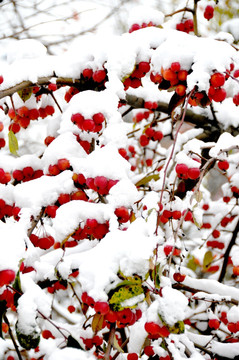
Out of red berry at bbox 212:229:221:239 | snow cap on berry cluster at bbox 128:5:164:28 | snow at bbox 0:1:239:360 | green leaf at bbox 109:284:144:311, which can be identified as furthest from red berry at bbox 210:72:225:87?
red berry at bbox 212:229:221:239

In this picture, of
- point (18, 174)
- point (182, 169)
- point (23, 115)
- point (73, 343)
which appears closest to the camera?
point (73, 343)

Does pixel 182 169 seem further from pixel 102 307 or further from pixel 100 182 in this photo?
pixel 102 307

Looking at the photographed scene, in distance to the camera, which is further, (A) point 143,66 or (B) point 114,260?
(A) point 143,66

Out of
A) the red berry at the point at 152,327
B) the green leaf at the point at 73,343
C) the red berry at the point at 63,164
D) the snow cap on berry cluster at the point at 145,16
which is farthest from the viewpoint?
the snow cap on berry cluster at the point at 145,16

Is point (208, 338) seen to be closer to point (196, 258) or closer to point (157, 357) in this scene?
point (157, 357)

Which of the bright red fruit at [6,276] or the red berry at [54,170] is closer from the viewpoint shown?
the bright red fruit at [6,276]

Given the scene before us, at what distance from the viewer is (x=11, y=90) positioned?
1376 mm

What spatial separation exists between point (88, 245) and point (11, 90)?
2.68ft

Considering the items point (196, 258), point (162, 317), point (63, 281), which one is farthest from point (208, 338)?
point (196, 258)

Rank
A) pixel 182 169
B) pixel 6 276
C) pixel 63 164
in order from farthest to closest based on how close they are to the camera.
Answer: pixel 182 169 → pixel 63 164 → pixel 6 276

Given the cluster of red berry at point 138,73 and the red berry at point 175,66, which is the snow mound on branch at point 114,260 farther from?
the cluster of red berry at point 138,73

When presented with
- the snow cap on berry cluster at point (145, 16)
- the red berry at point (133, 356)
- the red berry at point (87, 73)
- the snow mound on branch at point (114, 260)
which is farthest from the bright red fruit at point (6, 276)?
the snow cap on berry cluster at point (145, 16)

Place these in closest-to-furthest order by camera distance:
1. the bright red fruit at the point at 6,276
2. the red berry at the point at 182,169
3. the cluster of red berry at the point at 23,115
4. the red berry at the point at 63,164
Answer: the bright red fruit at the point at 6,276, the red berry at the point at 63,164, the red berry at the point at 182,169, the cluster of red berry at the point at 23,115

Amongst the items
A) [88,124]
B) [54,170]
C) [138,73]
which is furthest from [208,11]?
[54,170]
